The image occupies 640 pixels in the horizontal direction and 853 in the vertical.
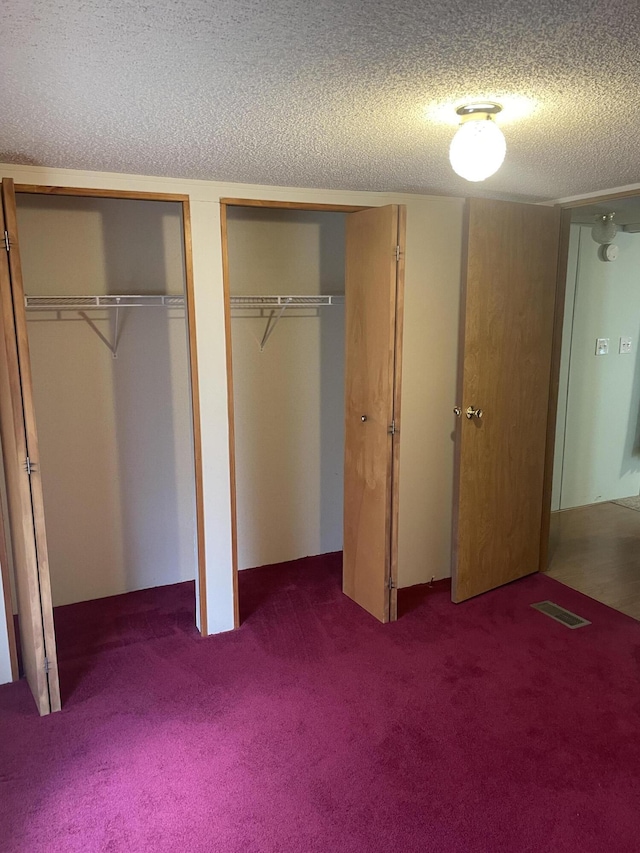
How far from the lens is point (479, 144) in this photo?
5.73ft

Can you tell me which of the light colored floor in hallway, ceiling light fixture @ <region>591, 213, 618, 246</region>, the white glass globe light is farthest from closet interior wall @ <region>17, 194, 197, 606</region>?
ceiling light fixture @ <region>591, 213, 618, 246</region>

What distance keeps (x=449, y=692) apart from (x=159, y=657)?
4.36ft

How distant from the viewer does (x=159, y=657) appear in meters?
2.96

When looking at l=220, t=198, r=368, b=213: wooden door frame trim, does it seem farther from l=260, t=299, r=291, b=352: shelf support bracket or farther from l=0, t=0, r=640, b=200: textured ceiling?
l=260, t=299, r=291, b=352: shelf support bracket

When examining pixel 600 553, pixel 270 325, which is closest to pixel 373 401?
pixel 270 325

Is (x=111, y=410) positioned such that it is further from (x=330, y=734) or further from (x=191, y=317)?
(x=330, y=734)

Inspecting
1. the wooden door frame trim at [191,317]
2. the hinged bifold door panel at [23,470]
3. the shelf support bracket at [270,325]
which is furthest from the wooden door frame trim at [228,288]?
the hinged bifold door panel at [23,470]

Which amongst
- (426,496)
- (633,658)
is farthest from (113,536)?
(633,658)

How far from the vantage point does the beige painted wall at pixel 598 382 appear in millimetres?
4719

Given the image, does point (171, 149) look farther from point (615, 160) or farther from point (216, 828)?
point (216, 828)

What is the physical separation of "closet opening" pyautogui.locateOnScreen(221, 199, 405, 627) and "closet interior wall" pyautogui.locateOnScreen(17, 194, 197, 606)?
0.36 m

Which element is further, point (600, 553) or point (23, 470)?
point (600, 553)

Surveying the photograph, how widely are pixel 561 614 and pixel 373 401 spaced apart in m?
1.52

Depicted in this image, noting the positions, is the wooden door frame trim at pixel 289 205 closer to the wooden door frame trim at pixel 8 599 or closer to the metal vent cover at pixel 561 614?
the wooden door frame trim at pixel 8 599
